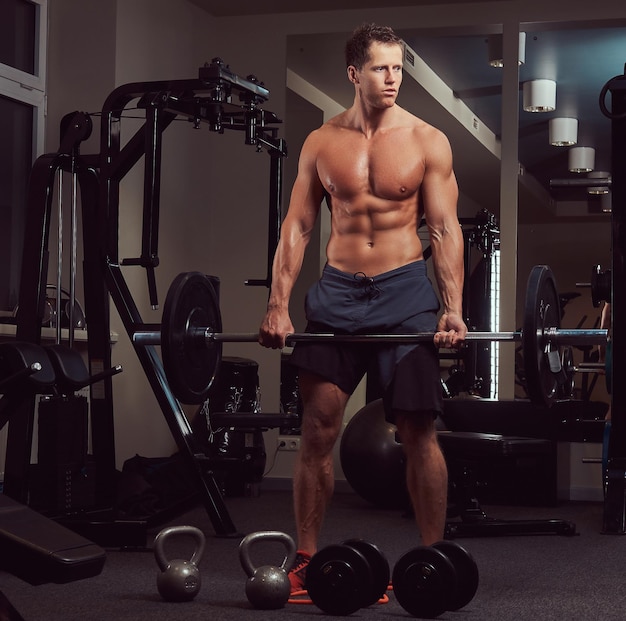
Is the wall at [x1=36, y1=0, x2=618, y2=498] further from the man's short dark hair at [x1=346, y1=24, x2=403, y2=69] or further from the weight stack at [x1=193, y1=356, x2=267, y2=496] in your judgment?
the man's short dark hair at [x1=346, y1=24, x2=403, y2=69]

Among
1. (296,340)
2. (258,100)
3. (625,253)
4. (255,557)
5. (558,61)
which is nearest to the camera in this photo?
(296,340)

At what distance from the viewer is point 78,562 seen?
2010 millimetres

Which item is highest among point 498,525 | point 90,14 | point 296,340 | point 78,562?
point 90,14

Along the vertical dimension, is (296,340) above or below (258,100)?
below

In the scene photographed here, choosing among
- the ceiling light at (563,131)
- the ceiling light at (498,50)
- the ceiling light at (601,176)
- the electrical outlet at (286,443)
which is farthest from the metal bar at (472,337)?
the ceiling light at (601,176)

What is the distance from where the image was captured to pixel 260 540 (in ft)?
9.18

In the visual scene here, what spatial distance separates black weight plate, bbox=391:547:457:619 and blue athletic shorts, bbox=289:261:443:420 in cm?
42

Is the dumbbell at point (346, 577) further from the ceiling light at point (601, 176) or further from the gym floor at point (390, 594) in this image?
the ceiling light at point (601, 176)

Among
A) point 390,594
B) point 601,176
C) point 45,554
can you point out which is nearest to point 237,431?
point 390,594

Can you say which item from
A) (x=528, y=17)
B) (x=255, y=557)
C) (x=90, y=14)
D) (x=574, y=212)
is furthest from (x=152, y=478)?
(x=574, y=212)

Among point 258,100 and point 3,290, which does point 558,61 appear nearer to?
point 258,100

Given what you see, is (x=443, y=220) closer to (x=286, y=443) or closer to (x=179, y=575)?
(x=179, y=575)

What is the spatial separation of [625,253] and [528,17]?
2792mm

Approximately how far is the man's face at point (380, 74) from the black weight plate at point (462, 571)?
1.22m
